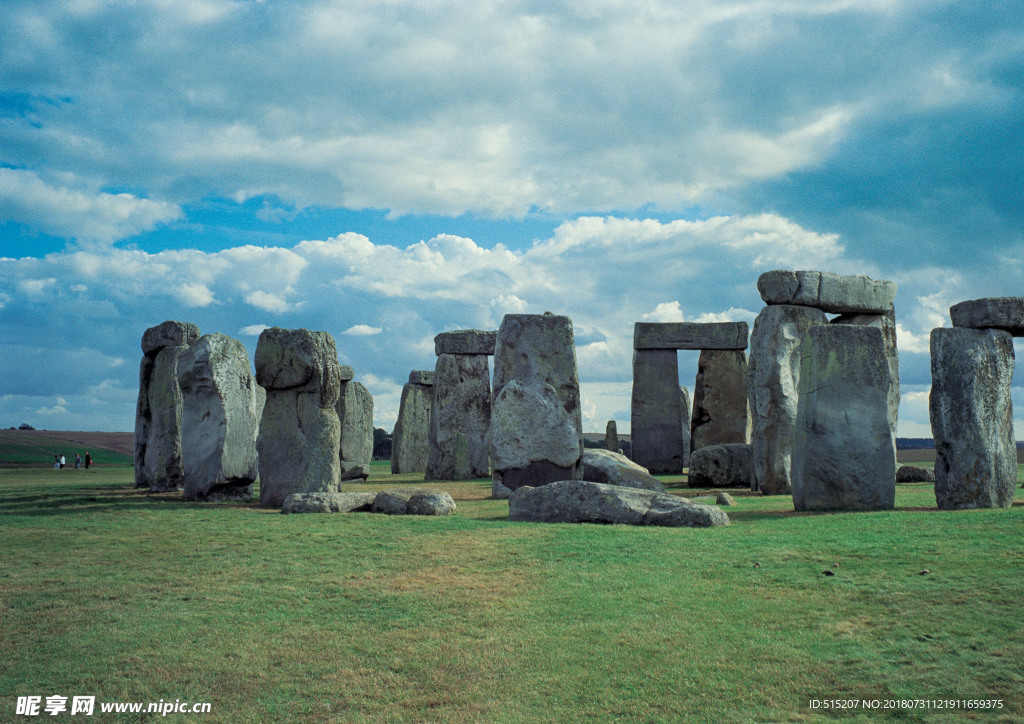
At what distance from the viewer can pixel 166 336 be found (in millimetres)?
13383

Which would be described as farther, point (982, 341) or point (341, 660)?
point (982, 341)

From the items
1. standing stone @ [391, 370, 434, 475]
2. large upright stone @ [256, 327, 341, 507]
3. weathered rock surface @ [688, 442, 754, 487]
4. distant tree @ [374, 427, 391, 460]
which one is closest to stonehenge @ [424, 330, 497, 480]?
standing stone @ [391, 370, 434, 475]

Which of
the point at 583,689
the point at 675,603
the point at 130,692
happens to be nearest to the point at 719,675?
the point at 583,689

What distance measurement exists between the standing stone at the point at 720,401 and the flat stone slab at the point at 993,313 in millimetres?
9699

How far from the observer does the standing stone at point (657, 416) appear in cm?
1900

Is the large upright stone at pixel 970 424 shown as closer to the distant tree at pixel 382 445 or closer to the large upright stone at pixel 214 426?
the large upright stone at pixel 214 426

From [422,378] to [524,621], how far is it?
1748 cm

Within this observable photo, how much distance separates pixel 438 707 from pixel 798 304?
35.0ft

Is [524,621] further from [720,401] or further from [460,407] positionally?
[720,401]

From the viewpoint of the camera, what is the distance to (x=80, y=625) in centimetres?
454

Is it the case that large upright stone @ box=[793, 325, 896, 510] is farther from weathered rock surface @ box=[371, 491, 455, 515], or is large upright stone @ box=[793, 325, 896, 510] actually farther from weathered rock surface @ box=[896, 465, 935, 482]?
weathered rock surface @ box=[896, 465, 935, 482]

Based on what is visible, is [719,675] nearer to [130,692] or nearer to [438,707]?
[438,707]

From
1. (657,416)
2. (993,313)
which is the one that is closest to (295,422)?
(993,313)

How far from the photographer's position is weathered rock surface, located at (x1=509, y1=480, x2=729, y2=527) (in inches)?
292
